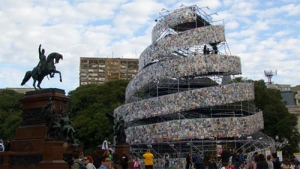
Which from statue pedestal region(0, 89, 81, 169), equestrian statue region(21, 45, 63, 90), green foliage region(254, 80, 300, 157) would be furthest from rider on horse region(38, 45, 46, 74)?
green foliage region(254, 80, 300, 157)

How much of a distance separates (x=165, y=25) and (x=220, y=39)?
5869 mm

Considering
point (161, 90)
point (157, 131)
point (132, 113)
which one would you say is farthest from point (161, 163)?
point (161, 90)

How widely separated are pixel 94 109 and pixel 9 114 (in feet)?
45.2

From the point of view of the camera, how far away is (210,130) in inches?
1407

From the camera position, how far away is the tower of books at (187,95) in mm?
36375

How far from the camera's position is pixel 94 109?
164 feet

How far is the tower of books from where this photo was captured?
36375 millimetres

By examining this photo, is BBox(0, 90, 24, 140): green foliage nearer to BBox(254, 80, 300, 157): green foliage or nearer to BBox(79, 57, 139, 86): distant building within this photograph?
BBox(254, 80, 300, 157): green foliage

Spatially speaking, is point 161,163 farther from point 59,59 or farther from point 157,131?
point 59,59

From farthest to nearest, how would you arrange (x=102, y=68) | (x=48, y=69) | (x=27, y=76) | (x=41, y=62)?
(x=102, y=68) < (x=27, y=76) < (x=41, y=62) < (x=48, y=69)

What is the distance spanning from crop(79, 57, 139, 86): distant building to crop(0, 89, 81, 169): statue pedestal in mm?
109945

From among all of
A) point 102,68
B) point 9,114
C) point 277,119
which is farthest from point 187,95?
point 102,68

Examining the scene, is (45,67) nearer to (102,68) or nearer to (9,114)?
(9,114)

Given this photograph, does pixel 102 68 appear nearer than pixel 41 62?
No
